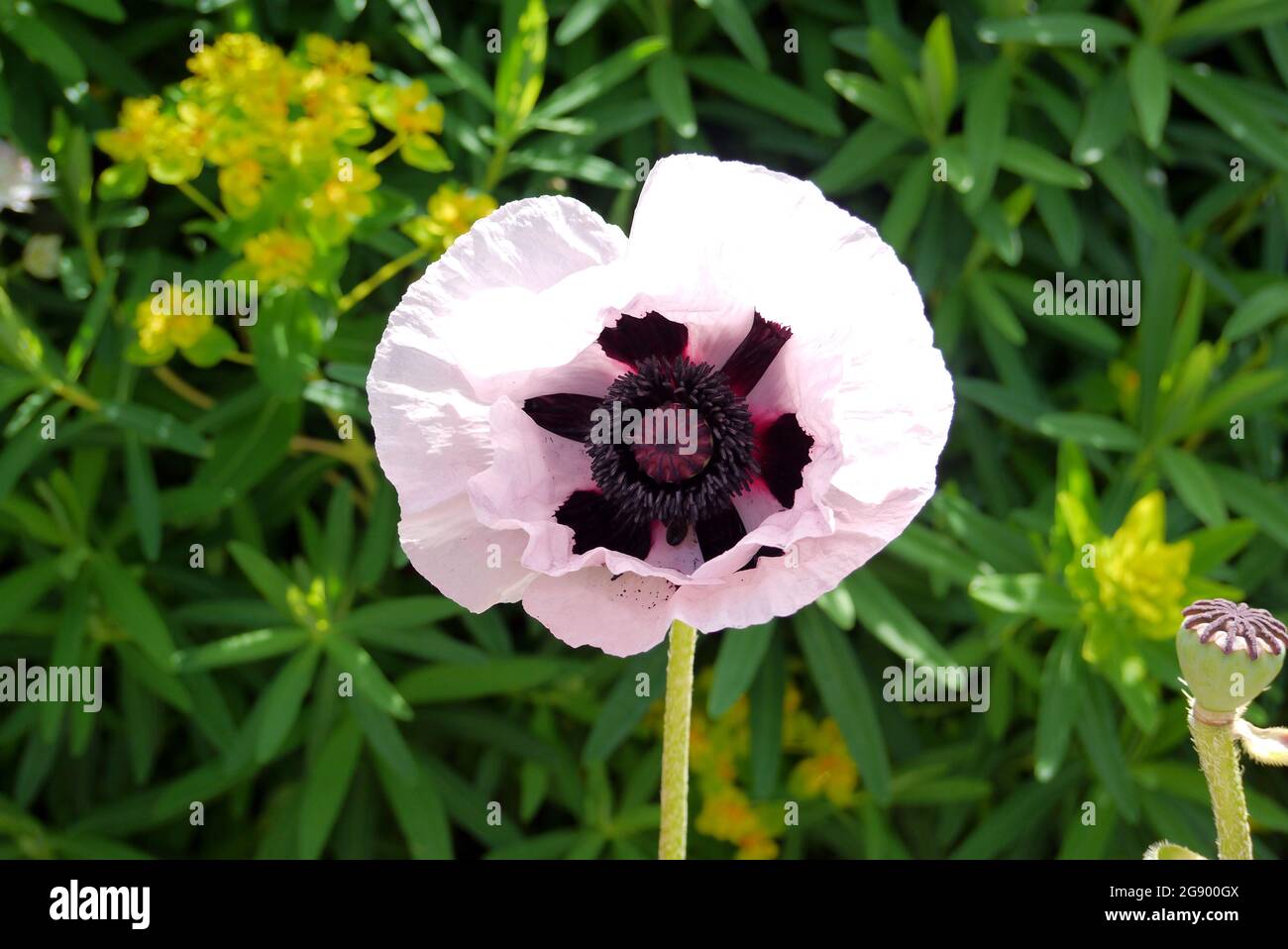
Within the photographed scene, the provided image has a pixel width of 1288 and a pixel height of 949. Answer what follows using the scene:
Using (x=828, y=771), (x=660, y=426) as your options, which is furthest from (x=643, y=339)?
(x=828, y=771)

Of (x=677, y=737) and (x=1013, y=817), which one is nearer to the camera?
(x=677, y=737)

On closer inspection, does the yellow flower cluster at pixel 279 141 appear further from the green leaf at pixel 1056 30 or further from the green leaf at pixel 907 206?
the green leaf at pixel 1056 30

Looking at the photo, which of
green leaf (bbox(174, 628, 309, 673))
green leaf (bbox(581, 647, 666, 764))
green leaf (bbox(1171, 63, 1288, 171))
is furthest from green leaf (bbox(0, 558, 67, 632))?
green leaf (bbox(1171, 63, 1288, 171))

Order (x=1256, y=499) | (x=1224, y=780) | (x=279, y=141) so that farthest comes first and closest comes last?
1. (x=1256, y=499)
2. (x=279, y=141)
3. (x=1224, y=780)

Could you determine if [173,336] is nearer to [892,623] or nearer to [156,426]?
[156,426]

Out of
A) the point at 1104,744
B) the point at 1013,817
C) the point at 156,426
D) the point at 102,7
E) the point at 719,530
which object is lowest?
the point at 1013,817

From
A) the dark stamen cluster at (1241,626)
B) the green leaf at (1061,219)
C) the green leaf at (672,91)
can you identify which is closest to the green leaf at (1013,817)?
the green leaf at (1061,219)
